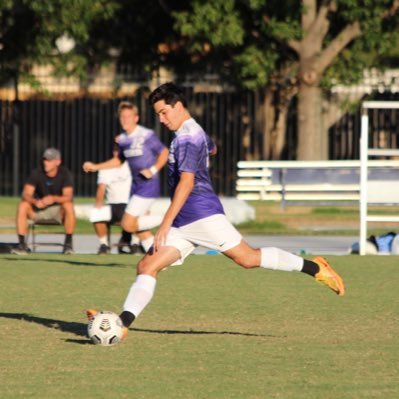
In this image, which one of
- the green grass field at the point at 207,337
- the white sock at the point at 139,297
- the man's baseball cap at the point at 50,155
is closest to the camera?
the green grass field at the point at 207,337

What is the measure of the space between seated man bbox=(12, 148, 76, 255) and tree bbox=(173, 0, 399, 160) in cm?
1268

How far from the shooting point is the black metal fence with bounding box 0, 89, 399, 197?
35281 mm

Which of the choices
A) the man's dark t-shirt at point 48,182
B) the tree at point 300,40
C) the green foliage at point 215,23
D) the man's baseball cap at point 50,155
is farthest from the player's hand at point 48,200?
the green foliage at point 215,23

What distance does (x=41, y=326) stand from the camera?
11445 millimetres

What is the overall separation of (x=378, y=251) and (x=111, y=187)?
11.5 ft

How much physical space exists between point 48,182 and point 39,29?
14.3 m

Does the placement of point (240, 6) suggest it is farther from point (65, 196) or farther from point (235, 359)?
point (235, 359)

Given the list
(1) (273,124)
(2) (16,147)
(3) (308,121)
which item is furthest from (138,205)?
(1) (273,124)

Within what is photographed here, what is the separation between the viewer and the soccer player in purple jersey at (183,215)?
33.9 ft

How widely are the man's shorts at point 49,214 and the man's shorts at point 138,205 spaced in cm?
287

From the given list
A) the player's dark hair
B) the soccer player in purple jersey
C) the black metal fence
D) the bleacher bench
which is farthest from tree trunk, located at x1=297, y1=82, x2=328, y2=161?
the player's dark hair

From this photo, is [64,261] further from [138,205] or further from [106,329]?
[106,329]

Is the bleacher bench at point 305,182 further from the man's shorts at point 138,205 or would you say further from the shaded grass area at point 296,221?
the man's shorts at point 138,205

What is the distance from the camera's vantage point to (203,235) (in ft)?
34.8
